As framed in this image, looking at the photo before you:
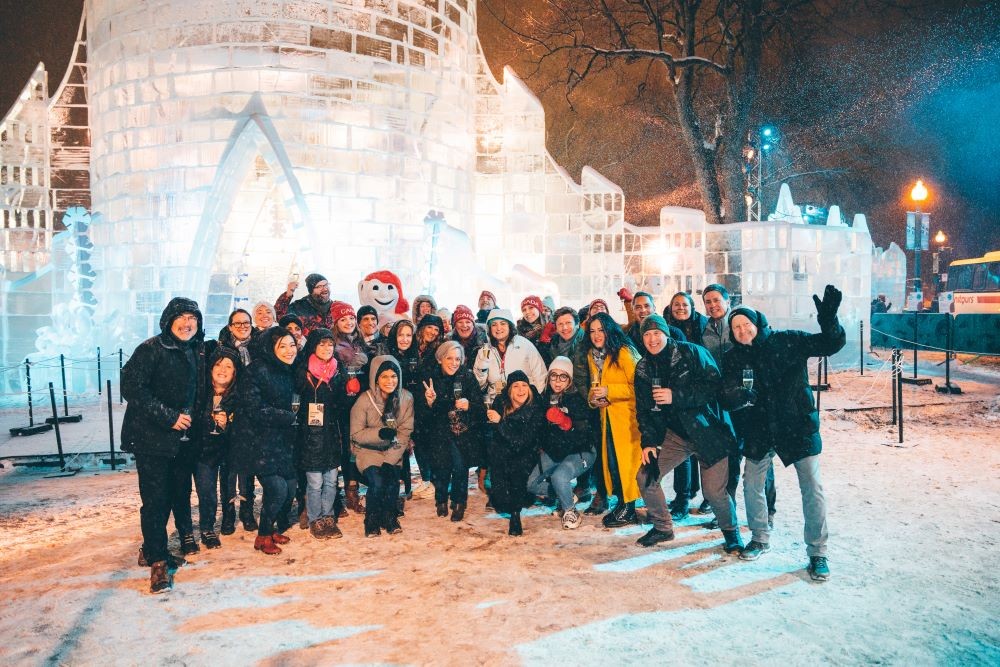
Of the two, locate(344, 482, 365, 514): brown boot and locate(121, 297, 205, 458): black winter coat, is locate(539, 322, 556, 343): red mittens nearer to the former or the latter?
locate(344, 482, 365, 514): brown boot

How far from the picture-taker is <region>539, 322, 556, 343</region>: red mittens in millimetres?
6504

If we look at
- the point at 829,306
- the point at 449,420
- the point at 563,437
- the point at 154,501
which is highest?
the point at 829,306

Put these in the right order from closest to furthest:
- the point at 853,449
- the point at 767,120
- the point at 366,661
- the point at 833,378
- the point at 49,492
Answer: the point at 366,661, the point at 49,492, the point at 853,449, the point at 833,378, the point at 767,120

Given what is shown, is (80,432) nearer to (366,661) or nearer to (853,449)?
(366,661)

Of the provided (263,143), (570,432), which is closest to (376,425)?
(570,432)

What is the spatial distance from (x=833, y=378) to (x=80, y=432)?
13094 mm

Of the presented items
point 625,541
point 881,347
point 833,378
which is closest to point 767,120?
point 881,347

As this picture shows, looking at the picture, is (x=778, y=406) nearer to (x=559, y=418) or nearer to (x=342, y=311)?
(x=559, y=418)

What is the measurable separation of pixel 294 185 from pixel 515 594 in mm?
8509

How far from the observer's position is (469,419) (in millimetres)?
5652

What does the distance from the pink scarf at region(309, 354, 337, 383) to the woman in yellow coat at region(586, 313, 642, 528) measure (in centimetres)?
204

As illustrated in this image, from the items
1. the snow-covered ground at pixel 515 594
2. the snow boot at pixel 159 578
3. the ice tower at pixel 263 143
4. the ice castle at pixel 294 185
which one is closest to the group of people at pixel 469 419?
the snow boot at pixel 159 578

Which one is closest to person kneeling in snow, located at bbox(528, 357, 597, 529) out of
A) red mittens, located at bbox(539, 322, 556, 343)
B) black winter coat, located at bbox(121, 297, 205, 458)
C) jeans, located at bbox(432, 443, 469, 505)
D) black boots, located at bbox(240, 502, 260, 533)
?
jeans, located at bbox(432, 443, 469, 505)

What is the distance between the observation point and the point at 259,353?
4.87 metres
